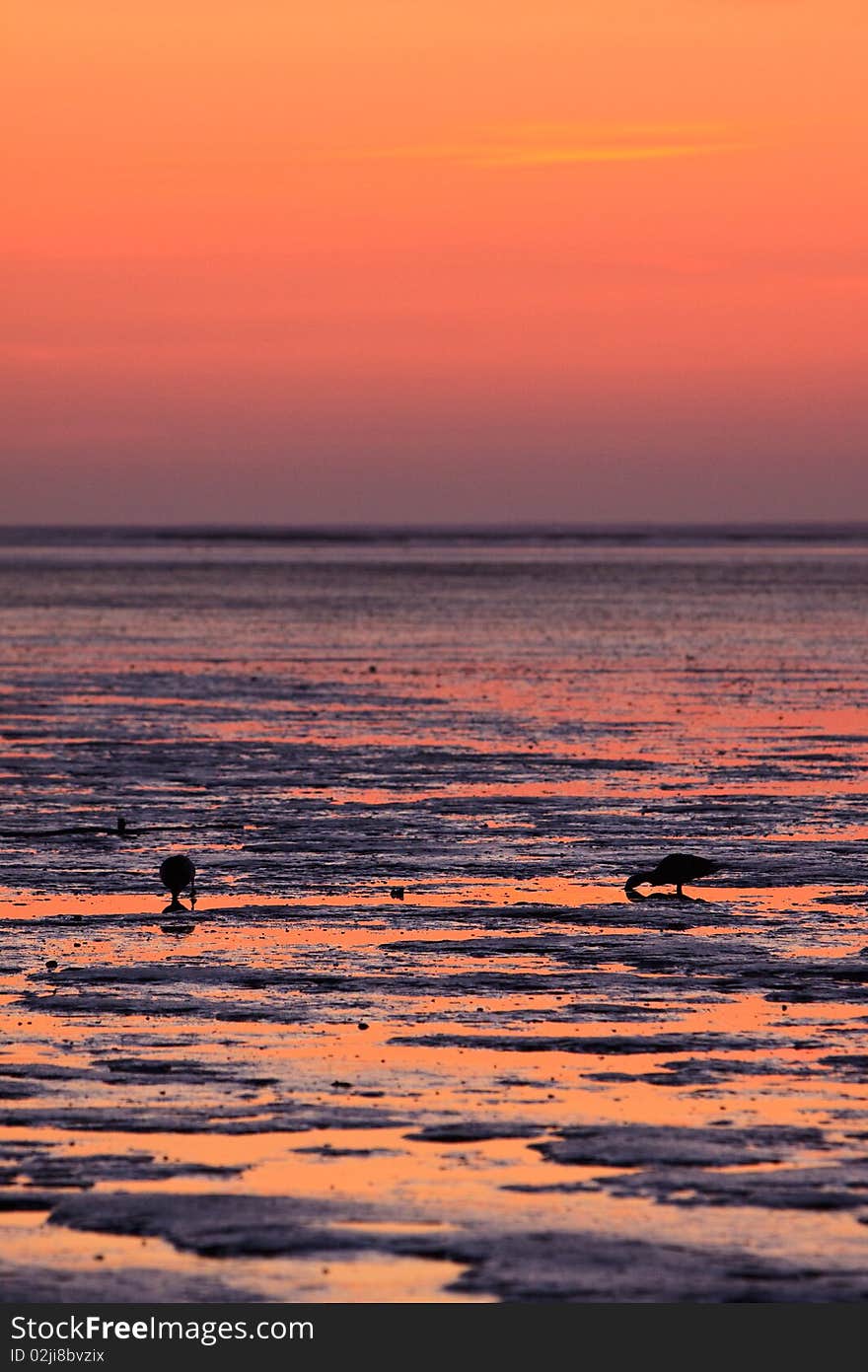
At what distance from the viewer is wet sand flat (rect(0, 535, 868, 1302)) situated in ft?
28.2

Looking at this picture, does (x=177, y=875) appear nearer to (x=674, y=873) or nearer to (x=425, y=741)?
(x=674, y=873)

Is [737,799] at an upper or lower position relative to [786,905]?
upper

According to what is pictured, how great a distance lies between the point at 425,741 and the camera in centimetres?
2839

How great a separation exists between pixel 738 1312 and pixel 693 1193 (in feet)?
4.41

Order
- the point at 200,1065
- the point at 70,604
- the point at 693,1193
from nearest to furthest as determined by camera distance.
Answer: the point at 693,1193 < the point at 200,1065 < the point at 70,604

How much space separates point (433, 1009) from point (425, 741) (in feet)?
51.8

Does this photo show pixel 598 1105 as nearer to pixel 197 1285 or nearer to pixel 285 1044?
pixel 285 1044

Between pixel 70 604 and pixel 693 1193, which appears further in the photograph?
pixel 70 604

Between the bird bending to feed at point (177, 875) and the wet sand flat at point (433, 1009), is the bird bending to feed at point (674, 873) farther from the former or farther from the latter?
the bird bending to feed at point (177, 875)

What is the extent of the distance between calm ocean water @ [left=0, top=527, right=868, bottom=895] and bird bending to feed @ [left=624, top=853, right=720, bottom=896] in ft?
3.38

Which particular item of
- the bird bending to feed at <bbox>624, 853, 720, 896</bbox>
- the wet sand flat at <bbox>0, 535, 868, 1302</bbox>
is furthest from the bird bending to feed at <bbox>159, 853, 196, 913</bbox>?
the bird bending to feed at <bbox>624, 853, 720, 896</bbox>

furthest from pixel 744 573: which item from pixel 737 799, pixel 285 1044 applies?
pixel 285 1044

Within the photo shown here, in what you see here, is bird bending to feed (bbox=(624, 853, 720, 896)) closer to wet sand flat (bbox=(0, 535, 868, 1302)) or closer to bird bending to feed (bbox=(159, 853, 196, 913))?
wet sand flat (bbox=(0, 535, 868, 1302))

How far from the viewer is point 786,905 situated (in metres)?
16.1
